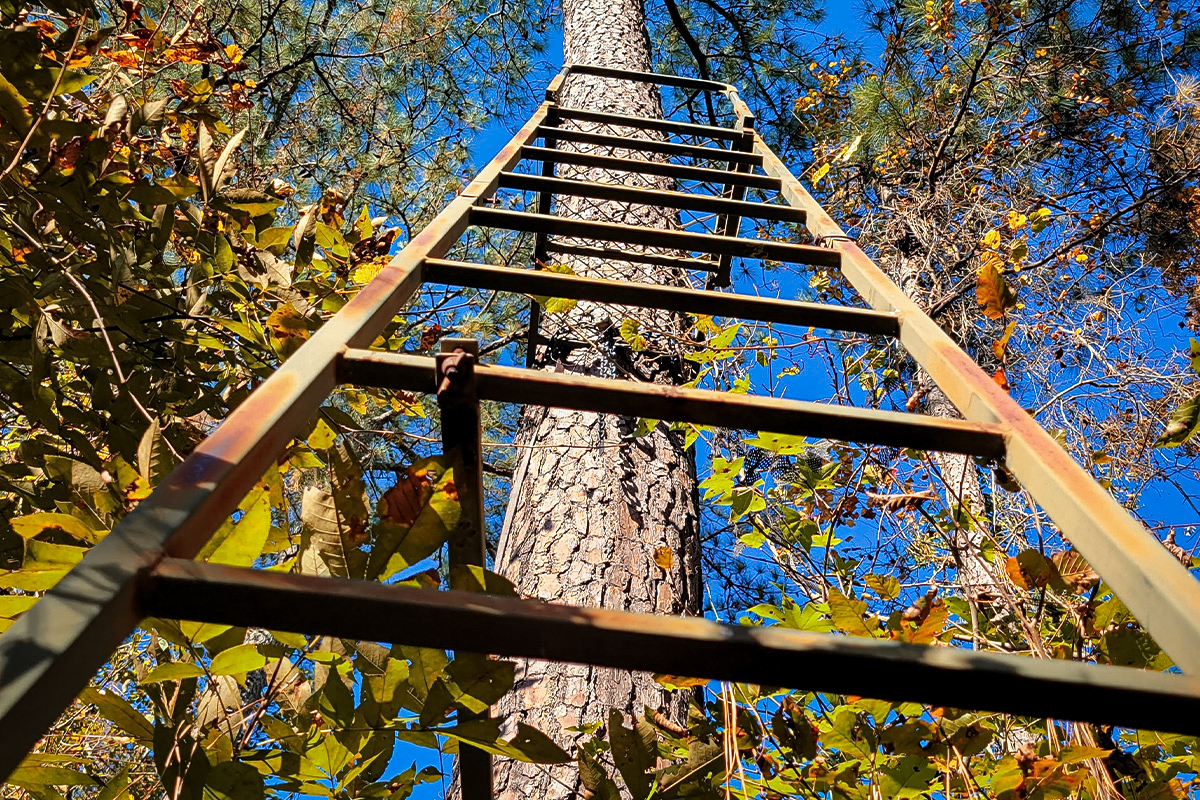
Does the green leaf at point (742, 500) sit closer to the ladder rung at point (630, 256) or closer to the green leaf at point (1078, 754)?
the ladder rung at point (630, 256)

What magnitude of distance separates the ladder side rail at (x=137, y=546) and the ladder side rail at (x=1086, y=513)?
32.0 inches

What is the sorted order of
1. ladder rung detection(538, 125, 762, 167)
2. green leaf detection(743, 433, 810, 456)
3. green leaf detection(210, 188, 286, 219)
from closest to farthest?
green leaf detection(743, 433, 810, 456) < green leaf detection(210, 188, 286, 219) < ladder rung detection(538, 125, 762, 167)

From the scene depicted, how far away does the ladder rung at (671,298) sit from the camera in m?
1.29

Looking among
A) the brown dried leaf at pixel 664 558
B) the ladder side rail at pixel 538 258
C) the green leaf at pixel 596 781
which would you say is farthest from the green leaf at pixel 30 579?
the ladder side rail at pixel 538 258

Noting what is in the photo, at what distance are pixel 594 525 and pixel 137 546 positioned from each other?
137 centimetres

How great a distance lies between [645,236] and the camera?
5.31 feet

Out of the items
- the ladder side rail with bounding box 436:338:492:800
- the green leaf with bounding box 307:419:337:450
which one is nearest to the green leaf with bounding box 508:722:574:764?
the ladder side rail with bounding box 436:338:492:800

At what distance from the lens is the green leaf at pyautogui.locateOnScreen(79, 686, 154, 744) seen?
906 millimetres

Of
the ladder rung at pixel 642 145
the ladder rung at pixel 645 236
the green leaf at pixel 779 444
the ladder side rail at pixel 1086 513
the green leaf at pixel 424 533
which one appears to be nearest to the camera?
the ladder side rail at pixel 1086 513

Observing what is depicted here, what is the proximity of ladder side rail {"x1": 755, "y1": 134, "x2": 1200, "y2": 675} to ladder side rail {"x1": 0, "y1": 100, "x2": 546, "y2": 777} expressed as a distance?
81 cm

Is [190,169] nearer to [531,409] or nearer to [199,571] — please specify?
[531,409]

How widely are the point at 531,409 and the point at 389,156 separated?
318 cm

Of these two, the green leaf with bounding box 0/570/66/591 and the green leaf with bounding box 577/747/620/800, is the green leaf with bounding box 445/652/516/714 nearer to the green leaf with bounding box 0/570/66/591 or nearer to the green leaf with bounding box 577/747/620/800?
the green leaf with bounding box 577/747/620/800

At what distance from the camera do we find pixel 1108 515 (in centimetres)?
78
